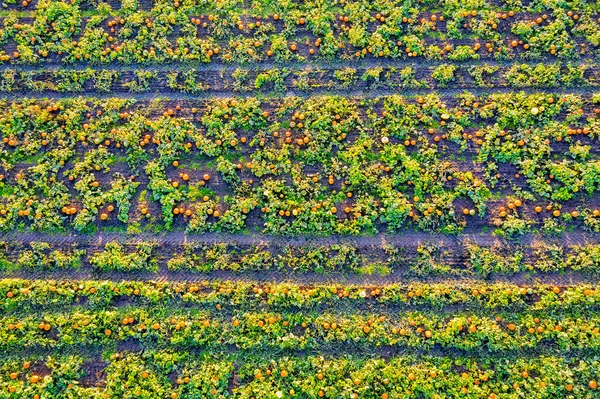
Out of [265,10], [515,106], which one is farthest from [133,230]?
[515,106]

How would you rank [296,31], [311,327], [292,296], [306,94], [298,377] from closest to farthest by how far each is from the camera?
[298,377] → [311,327] → [292,296] → [306,94] → [296,31]

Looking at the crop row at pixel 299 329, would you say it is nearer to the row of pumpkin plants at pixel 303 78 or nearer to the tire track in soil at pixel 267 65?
the row of pumpkin plants at pixel 303 78

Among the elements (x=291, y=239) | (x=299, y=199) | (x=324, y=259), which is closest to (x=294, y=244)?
(x=291, y=239)

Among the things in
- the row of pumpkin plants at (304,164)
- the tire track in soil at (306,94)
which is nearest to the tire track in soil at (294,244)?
the row of pumpkin plants at (304,164)

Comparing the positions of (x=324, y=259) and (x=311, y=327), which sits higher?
(x=324, y=259)

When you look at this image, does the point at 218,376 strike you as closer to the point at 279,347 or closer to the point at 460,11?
the point at 279,347

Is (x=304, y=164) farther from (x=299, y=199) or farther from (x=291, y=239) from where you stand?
(x=291, y=239)
